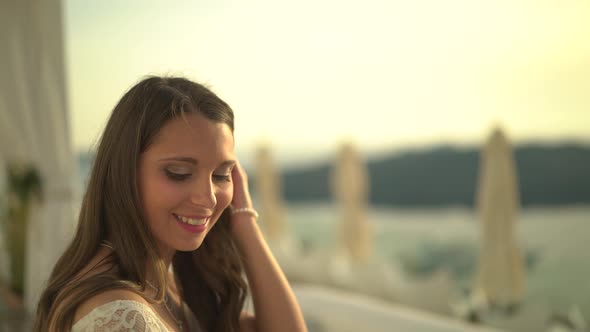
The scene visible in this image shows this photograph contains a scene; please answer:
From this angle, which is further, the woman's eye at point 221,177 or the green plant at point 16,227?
the green plant at point 16,227

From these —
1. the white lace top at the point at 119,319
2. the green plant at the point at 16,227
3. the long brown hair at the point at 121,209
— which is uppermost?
the long brown hair at the point at 121,209

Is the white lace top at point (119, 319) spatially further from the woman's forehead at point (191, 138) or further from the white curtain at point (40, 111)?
the white curtain at point (40, 111)

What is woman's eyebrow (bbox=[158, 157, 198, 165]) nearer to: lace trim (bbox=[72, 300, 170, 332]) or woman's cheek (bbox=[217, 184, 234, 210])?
woman's cheek (bbox=[217, 184, 234, 210])

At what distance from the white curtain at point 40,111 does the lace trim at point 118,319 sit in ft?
10.4

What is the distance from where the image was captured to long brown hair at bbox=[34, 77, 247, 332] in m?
1.25

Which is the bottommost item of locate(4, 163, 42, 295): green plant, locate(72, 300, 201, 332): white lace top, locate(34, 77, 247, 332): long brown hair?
locate(4, 163, 42, 295): green plant

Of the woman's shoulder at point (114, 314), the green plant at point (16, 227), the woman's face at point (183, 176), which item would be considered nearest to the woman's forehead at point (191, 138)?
the woman's face at point (183, 176)

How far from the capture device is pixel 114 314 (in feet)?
3.86

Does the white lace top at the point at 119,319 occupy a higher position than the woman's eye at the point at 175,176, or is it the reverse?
the woman's eye at the point at 175,176

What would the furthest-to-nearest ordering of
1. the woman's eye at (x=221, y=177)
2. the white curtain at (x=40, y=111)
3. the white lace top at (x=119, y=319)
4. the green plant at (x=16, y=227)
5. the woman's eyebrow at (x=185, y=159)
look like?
1. the green plant at (x=16, y=227)
2. the white curtain at (x=40, y=111)
3. the woman's eye at (x=221, y=177)
4. the woman's eyebrow at (x=185, y=159)
5. the white lace top at (x=119, y=319)

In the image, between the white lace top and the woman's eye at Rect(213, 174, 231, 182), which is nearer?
the white lace top

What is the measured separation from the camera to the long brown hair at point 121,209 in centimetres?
125

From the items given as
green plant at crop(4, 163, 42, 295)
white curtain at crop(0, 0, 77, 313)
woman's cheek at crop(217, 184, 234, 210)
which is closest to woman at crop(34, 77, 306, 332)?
woman's cheek at crop(217, 184, 234, 210)

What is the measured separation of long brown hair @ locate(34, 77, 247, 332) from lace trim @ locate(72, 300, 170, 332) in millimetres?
41
